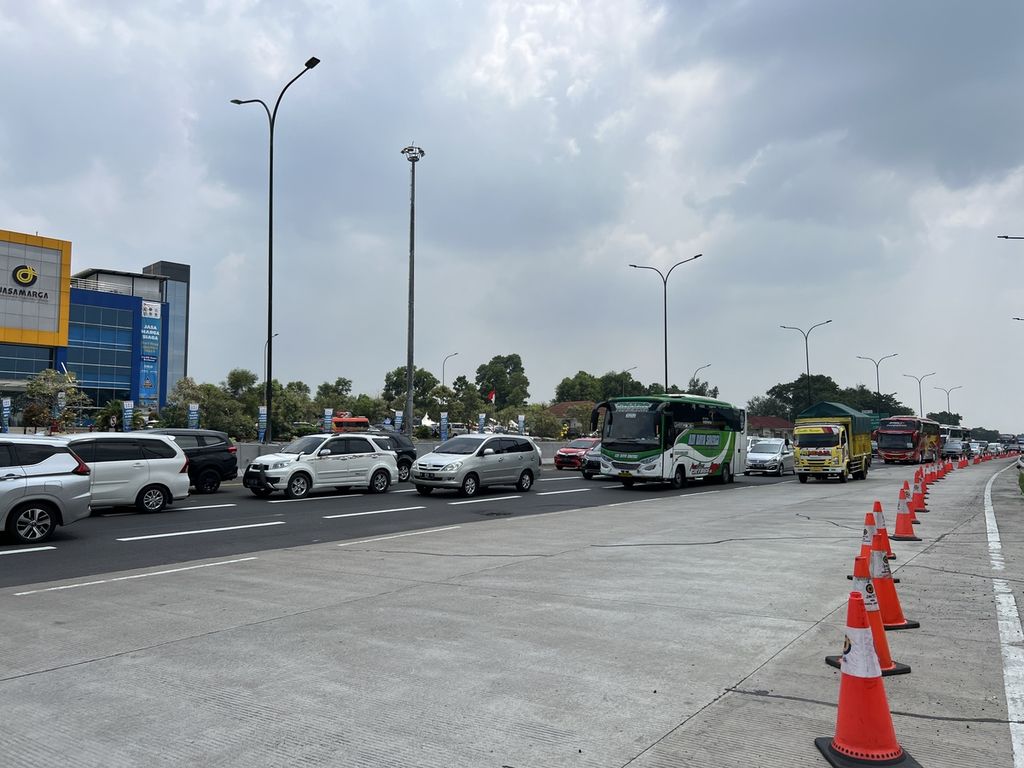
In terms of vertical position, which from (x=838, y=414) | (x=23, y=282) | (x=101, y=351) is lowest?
(x=838, y=414)

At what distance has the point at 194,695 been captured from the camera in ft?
17.1

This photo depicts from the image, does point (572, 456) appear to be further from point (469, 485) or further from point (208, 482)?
point (208, 482)

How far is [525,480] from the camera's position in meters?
24.2

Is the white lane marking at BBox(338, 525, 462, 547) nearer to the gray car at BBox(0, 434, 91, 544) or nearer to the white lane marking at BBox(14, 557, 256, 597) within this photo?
the white lane marking at BBox(14, 557, 256, 597)

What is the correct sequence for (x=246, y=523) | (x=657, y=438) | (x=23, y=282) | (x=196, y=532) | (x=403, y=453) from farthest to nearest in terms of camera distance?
(x=23, y=282) < (x=403, y=453) < (x=657, y=438) < (x=246, y=523) < (x=196, y=532)

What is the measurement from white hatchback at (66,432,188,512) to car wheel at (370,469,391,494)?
594 centimetres

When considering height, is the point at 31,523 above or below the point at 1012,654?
above

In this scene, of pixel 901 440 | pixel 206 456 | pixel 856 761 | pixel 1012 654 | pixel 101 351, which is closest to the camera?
pixel 856 761

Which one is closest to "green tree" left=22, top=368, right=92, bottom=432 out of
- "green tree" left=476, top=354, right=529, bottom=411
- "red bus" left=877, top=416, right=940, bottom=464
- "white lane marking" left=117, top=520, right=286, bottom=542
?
"white lane marking" left=117, top=520, right=286, bottom=542

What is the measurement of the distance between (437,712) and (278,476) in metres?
16.4

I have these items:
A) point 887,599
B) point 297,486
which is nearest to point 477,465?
point 297,486

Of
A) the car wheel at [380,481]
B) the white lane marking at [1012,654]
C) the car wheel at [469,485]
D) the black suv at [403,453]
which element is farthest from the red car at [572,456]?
the white lane marking at [1012,654]

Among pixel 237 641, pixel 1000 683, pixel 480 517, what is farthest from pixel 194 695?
pixel 480 517

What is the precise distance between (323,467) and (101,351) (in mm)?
70923
